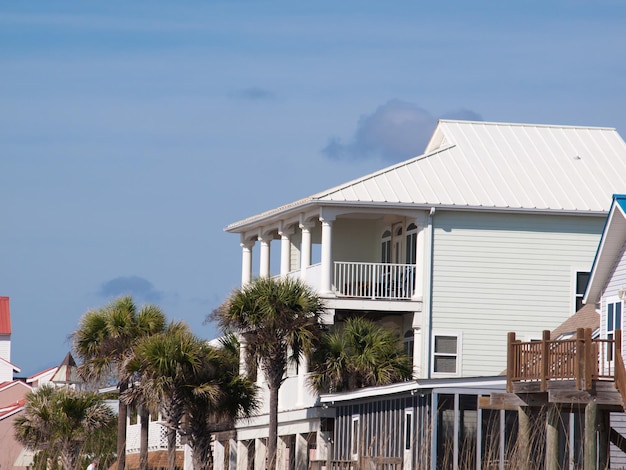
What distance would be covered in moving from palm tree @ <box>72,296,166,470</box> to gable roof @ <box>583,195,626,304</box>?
16511mm

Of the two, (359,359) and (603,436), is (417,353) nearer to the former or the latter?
(359,359)

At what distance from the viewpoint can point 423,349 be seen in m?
42.1

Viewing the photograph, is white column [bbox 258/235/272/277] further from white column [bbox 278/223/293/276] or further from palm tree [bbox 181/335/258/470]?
palm tree [bbox 181/335/258/470]

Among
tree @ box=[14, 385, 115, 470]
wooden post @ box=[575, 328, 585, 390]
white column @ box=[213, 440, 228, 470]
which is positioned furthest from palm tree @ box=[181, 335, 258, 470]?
wooden post @ box=[575, 328, 585, 390]

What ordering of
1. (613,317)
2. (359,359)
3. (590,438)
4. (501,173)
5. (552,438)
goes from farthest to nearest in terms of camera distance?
(501,173) → (359,359) → (613,317) → (552,438) → (590,438)

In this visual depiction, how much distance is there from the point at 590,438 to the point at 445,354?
1763 centimetres

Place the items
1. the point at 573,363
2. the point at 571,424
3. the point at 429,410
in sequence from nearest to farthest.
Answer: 1. the point at 573,363
2. the point at 571,424
3. the point at 429,410

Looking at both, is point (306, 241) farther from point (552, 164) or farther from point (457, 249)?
point (552, 164)

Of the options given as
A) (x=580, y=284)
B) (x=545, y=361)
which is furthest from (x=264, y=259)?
(x=545, y=361)

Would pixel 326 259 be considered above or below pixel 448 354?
above

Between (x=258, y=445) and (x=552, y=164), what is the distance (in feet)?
44.1

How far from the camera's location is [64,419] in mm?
44656

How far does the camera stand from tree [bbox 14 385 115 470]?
43.9m

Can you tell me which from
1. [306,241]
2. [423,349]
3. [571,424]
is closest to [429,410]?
[571,424]
